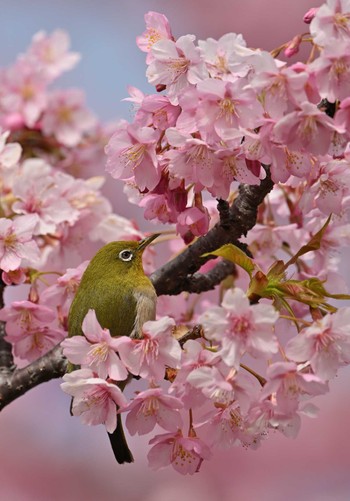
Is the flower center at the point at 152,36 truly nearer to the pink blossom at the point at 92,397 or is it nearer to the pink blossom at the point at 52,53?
the pink blossom at the point at 92,397

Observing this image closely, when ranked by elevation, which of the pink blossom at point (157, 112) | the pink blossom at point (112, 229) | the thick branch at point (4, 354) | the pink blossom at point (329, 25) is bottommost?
the thick branch at point (4, 354)

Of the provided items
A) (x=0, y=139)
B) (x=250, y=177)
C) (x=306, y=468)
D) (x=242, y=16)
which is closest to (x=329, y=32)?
(x=250, y=177)

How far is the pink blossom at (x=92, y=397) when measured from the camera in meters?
1.93

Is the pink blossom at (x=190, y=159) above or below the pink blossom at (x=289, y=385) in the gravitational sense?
above

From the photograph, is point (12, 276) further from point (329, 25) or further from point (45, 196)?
point (329, 25)

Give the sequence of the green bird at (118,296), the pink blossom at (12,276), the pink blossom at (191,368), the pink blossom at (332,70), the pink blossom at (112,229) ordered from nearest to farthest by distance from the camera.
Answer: the pink blossom at (332,70)
the pink blossom at (191,368)
the green bird at (118,296)
the pink blossom at (12,276)
the pink blossom at (112,229)

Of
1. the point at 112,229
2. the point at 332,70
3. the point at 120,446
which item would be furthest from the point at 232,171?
the point at 112,229

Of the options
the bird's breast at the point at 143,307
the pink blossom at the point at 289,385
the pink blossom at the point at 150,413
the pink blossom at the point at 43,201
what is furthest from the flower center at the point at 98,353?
the pink blossom at the point at 43,201

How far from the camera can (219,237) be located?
7.54ft

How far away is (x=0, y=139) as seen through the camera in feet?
8.73

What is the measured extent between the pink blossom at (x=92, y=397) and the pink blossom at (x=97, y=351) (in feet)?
0.07

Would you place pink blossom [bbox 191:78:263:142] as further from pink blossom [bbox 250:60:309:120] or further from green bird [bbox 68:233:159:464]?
green bird [bbox 68:233:159:464]

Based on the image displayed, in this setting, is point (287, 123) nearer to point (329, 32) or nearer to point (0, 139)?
point (329, 32)

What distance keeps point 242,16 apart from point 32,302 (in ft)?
18.0
